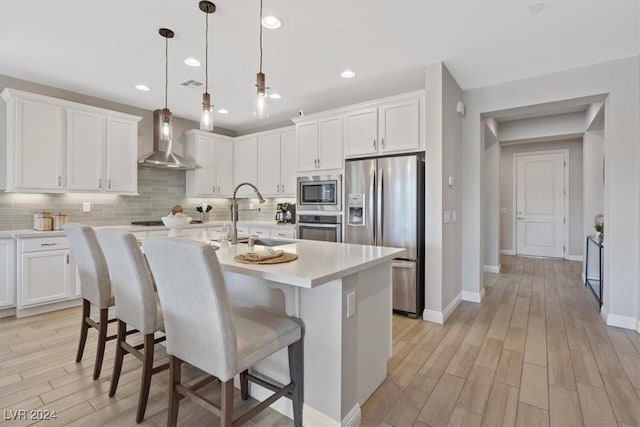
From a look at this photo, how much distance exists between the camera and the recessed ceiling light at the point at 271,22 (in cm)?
246

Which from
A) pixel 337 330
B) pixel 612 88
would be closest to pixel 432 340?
pixel 337 330

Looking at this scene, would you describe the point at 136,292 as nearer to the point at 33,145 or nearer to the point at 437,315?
the point at 437,315

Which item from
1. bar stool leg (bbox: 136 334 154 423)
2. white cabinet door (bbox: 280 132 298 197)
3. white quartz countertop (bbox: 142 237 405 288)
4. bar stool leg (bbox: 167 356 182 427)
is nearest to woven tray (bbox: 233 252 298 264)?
white quartz countertop (bbox: 142 237 405 288)

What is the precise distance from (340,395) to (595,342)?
2.57 m

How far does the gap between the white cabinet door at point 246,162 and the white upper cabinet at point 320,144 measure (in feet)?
4.16

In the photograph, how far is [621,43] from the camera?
9.18 feet

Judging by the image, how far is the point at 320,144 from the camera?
4.19 m

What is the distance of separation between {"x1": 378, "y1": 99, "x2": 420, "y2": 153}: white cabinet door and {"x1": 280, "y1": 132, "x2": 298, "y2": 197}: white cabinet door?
1.72 m

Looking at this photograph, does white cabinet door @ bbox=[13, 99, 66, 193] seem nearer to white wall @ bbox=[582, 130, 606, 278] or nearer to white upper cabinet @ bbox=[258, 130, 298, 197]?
white upper cabinet @ bbox=[258, 130, 298, 197]

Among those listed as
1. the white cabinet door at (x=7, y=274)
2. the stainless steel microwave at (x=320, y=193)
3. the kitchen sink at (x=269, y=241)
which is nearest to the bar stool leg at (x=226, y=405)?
the kitchen sink at (x=269, y=241)

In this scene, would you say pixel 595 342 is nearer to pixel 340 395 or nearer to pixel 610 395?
pixel 610 395

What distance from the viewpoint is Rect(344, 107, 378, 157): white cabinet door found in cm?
368

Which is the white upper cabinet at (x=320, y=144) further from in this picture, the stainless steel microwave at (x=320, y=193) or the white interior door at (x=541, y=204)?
the white interior door at (x=541, y=204)

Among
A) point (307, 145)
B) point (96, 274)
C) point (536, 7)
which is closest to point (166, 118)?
point (96, 274)
